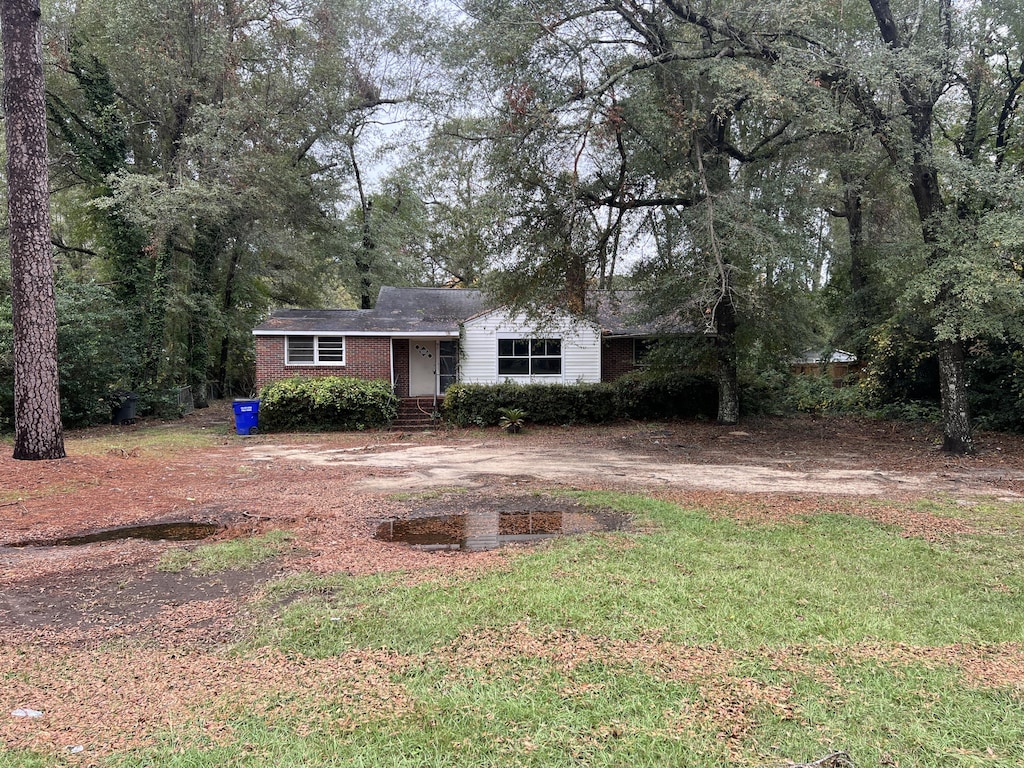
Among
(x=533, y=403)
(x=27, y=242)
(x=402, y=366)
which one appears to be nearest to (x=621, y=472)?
(x=533, y=403)

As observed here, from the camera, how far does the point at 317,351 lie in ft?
57.5

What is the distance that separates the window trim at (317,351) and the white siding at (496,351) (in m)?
3.72

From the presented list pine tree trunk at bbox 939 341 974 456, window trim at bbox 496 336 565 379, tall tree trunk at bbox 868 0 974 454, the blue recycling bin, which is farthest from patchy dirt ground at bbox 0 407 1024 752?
window trim at bbox 496 336 565 379

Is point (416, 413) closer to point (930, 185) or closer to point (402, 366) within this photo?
point (402, 366)

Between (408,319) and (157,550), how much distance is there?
553 inches

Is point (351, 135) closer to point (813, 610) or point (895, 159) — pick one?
point (895, 159)

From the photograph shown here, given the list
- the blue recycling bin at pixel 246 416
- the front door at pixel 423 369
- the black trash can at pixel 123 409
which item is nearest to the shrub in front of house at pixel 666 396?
the front door at pixel 423 369

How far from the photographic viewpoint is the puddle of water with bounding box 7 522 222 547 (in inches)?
217

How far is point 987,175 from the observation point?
875 cm

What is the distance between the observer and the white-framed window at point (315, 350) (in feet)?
57.3

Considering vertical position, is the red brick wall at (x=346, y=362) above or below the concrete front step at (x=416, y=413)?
above

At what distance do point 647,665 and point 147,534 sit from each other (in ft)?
17.2

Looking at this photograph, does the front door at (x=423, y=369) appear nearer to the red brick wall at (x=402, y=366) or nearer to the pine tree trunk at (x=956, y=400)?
the red brick wall at (x=402, y=366)

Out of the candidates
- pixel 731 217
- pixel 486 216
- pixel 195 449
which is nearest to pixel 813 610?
pixel 731 217
